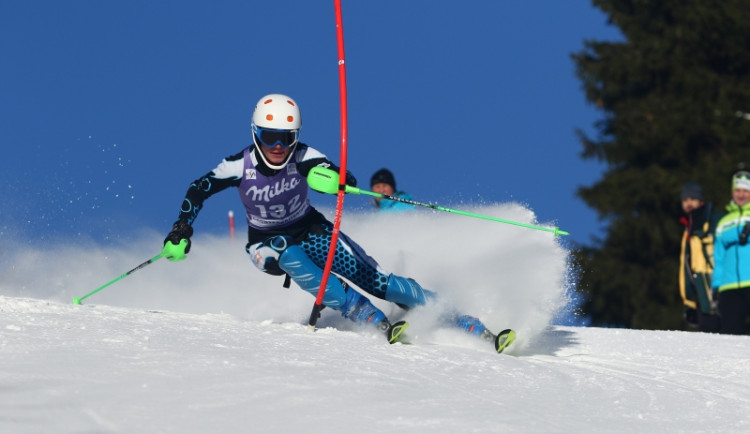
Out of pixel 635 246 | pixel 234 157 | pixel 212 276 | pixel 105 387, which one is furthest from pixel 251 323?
pixel 635 246

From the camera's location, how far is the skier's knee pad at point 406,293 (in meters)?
6.93

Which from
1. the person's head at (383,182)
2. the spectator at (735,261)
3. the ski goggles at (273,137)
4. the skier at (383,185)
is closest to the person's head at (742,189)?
the spectator at (735,261)

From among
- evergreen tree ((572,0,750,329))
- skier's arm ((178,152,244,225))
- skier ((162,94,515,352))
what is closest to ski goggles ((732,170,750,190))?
skier ((162,94,515,352))

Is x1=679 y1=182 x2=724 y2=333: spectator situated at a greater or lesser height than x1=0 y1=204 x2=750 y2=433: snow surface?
greater

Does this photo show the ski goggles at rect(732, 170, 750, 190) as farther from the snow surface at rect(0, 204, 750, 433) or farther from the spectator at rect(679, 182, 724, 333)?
the snow surface at rect(0, 204, 750, 433)

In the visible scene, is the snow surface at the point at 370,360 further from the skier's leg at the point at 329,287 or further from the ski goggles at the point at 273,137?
the ski goggles at the point at 273,137

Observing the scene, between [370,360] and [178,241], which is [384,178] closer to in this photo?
[178,241]

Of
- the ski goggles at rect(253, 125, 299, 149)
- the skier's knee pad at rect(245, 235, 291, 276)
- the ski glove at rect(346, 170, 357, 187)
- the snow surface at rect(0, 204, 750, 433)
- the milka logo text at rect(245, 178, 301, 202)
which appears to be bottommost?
the snow surface at rect(0, 204, 750, 433)

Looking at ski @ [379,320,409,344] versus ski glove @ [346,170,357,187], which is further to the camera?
ski glove @ [346,170,357,187]

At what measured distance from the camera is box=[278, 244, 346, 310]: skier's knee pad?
6.69m

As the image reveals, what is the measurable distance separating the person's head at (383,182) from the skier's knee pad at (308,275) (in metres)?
4.05

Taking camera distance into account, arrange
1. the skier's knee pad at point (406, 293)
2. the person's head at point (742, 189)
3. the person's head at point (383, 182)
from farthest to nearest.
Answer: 1. the person's head at point (383, 182)
2. the person's head at point (742, 189)
3. the skier's knee pad at point (406, 293)

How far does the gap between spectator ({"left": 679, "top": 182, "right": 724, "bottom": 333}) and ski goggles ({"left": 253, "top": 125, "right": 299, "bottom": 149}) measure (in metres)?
4.92

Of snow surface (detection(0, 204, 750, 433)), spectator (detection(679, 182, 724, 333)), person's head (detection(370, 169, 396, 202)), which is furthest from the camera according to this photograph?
person's head (detection(370, 169, 396, 202))
